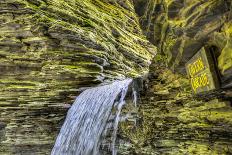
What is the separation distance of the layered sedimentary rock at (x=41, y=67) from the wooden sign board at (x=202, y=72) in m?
5.34

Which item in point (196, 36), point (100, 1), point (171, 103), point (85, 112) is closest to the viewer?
point (196, 36)

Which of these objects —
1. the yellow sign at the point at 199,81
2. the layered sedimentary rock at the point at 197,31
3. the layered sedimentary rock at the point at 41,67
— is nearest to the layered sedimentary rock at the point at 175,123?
the yellow sign at the point at 199,81

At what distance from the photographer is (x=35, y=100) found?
1172cm

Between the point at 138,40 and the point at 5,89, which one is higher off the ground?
the point at 138,40

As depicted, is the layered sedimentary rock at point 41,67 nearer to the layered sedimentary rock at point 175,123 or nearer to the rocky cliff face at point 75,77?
the rocky cliff face at point 75,77

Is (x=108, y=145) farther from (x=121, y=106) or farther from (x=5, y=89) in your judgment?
(x=5, y=89)

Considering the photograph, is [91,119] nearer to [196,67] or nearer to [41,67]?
[41,67]

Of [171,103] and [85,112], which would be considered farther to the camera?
[85,112]

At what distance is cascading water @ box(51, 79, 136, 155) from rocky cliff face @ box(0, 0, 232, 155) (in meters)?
0.68

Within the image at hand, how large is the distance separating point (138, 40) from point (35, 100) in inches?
341

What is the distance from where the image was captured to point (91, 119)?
37.6 feet

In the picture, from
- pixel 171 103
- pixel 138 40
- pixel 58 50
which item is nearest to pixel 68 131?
pixel 58 50

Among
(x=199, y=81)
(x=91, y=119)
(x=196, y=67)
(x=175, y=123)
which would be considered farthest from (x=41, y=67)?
(x=199, y=81)

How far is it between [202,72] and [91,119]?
587cm
